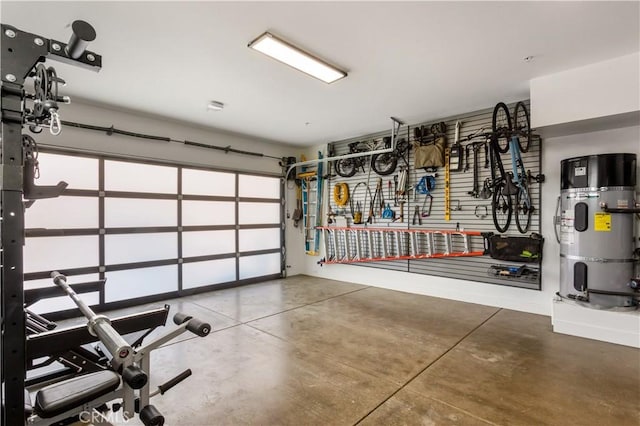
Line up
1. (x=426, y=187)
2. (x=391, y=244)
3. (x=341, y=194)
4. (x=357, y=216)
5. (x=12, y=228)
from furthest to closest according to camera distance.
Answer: (x=341, y=194) < (x=357, y=216) < (x=391, y=244) < (x=426, y=187) < (x=12, y=228)

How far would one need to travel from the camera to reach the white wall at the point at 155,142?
4.34 m

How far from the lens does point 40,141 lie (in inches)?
160

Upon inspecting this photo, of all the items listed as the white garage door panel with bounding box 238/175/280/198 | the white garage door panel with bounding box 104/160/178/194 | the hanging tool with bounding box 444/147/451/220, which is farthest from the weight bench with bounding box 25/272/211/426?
the white garage door panel with bounding box 238/175/280/198

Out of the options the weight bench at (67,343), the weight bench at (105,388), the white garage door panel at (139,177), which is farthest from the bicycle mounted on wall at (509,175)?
the white garage door panel at (139,177)

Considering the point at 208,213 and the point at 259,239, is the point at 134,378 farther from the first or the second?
the point at 259,239

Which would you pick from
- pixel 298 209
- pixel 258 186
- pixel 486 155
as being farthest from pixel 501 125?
pixel 258 186

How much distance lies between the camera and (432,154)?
5.20 meters

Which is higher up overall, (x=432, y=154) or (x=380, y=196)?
(x=432, y=154)

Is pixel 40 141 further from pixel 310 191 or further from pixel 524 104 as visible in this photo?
pixel 524 104

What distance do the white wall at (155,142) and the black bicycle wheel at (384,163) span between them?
2.32 m

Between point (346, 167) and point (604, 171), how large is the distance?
4121mm

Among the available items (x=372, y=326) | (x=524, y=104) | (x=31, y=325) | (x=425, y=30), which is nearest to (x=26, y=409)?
(x=31, y=325)

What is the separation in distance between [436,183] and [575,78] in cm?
231

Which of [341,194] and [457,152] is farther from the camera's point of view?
[341,194]
